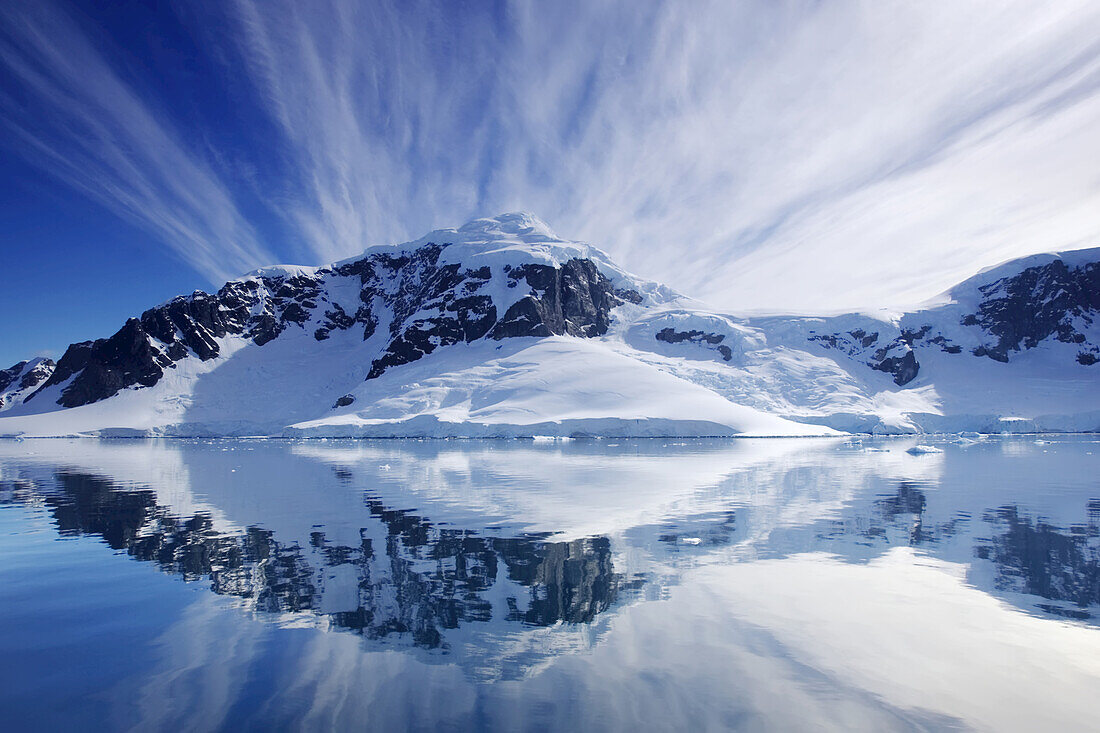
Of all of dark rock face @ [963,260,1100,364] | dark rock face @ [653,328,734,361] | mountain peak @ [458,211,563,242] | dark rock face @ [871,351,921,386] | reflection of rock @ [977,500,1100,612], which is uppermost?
mountain peak @ [458,211,563,242]

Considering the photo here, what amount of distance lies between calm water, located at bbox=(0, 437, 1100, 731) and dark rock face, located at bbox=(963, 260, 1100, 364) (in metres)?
154

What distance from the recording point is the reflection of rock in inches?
425

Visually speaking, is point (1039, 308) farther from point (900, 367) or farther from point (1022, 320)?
point (900, 367)

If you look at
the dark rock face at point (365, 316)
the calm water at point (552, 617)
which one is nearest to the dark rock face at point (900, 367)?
the dark rock face at point (365, 316)

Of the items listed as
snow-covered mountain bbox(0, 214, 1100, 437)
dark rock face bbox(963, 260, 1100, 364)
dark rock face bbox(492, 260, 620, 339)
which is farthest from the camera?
dark rock face bbox(963, 260, 1100, 364)

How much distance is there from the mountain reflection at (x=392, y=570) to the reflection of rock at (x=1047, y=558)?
26.4ft

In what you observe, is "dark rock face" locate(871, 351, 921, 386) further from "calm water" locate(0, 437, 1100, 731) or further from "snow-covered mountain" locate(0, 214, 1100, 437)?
"calm water" locate(0, 437, 1100, 731)

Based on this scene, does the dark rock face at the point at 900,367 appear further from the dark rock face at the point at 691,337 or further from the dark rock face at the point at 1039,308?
the dark rock face at the point at 691,337

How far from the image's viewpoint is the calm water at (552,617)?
6.52m

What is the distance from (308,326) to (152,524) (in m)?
156

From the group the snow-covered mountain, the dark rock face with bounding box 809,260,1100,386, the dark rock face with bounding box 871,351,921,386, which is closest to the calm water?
the snow-covered mountain

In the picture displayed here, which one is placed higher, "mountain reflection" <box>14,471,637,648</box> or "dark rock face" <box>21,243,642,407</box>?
"dark rock face" <box>21,243,642,407</box>

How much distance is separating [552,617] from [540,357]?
10277 centimetres

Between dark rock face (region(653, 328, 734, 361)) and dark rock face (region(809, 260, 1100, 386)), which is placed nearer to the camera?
dark rock face (region(653, 328, 734, 361))
